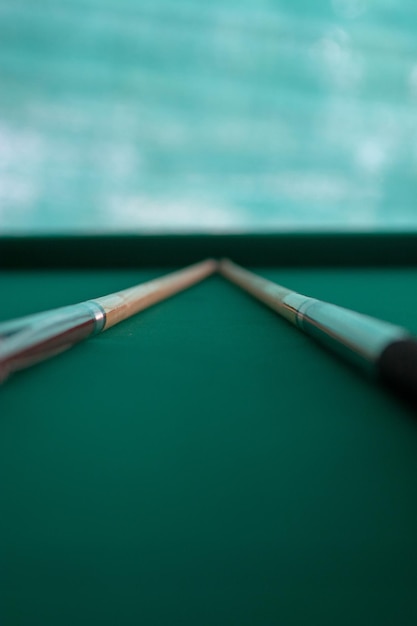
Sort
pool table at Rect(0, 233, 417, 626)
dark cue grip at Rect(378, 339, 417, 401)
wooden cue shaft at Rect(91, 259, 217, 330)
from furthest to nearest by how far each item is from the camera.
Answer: wooden cue shaft at Rect(91, 259, 217, 330), dark cue grip at Rect(378, 339, 417, 401), pool table at Rect(0, 233, 417, 626)

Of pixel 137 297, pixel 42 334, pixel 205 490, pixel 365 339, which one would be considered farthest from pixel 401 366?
pixel 137 297

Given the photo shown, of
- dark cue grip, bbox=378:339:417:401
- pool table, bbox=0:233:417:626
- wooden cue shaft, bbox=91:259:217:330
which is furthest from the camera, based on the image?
wooden cue shaft, bbox=91:259:217:330

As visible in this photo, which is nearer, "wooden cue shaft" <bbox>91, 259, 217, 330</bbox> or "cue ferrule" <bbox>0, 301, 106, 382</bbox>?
"cue ferrule" <bbox>0, 301, 106, 382</bbox>

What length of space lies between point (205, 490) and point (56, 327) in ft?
0.96

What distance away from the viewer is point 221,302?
108 centimetres

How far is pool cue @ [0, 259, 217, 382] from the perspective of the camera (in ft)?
1.52

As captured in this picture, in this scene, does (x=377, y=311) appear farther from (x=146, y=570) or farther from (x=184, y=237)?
(x=184, y=237)

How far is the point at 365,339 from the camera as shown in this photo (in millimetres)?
459

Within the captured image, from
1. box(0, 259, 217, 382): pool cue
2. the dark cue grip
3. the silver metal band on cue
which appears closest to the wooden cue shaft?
box(0, 259, 217, 382): pool cue

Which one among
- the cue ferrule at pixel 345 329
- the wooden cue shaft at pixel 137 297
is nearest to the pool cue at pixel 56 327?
the wooden cue shaft at pixel 137 297

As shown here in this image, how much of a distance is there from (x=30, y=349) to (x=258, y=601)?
0.34m

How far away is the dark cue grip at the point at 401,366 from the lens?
0.39 m

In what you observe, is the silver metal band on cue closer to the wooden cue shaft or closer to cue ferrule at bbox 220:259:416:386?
Result: cue ferrule at bbox 220:259:416:386

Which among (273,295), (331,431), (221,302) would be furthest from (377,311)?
(331,431)
